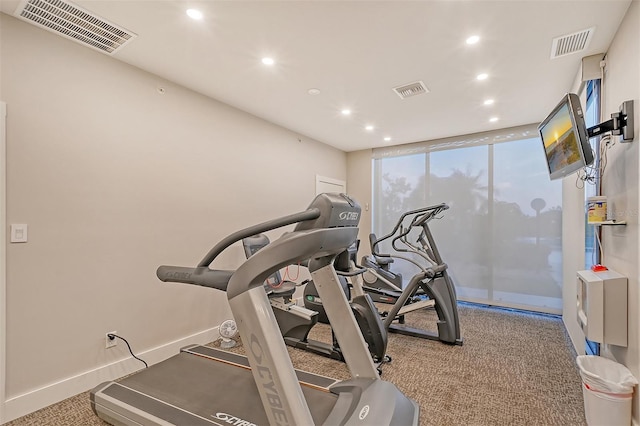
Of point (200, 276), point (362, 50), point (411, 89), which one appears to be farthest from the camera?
point (411, 89)

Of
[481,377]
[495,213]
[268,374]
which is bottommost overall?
[481,377]

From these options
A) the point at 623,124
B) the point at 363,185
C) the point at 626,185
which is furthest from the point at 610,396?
the point at 363,185

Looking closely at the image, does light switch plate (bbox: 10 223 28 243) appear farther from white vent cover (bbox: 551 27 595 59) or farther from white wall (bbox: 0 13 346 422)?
white vent cover (bbox: 551 27 595 59)

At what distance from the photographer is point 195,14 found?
2068 mm

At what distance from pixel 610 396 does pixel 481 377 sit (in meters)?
0.94

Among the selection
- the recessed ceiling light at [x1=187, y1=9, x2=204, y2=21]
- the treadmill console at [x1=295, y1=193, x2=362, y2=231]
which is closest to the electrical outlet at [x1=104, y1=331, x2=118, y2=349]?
the treadmill console at [x1=295, y1=193, x2=362, y2=231]

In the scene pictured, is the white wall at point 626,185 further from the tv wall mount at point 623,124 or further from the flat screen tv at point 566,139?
the flat screen tv at point 566,139

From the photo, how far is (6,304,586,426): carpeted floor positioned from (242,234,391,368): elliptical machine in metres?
0.10

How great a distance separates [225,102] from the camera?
141 inches

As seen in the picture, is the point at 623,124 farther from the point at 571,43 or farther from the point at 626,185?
the point at 571,43

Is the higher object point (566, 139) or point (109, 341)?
point (566, 139)

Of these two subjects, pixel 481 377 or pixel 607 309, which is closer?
pixel 607 309

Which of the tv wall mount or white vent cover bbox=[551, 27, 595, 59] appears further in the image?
white vent cover bbox=[551, 27, 595, 59]

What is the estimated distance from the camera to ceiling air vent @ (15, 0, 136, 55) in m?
2.01
